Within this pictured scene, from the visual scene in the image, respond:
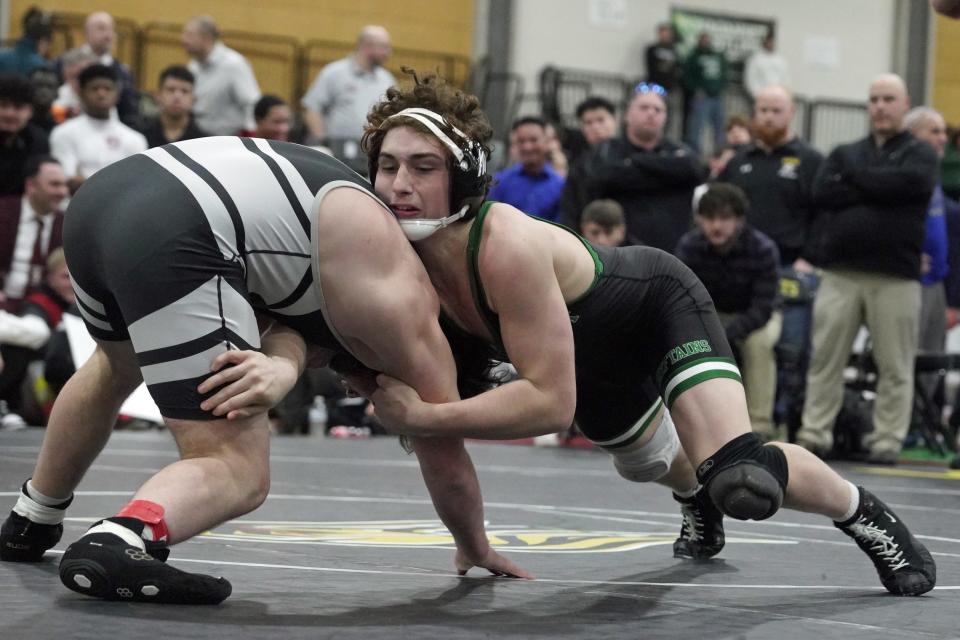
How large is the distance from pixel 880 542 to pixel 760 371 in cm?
454

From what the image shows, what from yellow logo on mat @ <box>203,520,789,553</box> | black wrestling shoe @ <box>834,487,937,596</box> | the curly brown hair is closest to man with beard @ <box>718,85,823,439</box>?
yellow logo on mat @ <box>203,520,789,553</box>

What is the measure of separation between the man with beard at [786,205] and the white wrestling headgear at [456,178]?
17.4ft

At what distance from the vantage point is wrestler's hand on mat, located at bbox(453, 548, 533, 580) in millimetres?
3301

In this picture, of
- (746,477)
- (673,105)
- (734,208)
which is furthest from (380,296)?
(673,105)

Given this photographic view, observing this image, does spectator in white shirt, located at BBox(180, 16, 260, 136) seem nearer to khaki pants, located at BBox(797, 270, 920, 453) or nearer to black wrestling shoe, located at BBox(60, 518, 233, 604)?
khaki pants, located at BBox(797, 270, 920, 453)

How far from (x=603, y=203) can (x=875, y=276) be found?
134 centimetres

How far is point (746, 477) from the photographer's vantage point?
3043 mm

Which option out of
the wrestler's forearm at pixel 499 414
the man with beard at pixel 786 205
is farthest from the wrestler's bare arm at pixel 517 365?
the man with beard at pixel 786 205

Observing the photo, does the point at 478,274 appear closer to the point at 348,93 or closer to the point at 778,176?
the point at 778,176

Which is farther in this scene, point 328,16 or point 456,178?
point 328,16

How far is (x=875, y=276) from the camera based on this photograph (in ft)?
24.3

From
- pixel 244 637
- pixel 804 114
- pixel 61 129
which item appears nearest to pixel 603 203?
pixel 61 129

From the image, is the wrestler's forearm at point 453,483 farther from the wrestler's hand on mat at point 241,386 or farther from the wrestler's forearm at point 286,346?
the wrestler's hand on mat at point 241,386

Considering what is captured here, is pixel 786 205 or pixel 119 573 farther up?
pixel 786 205
